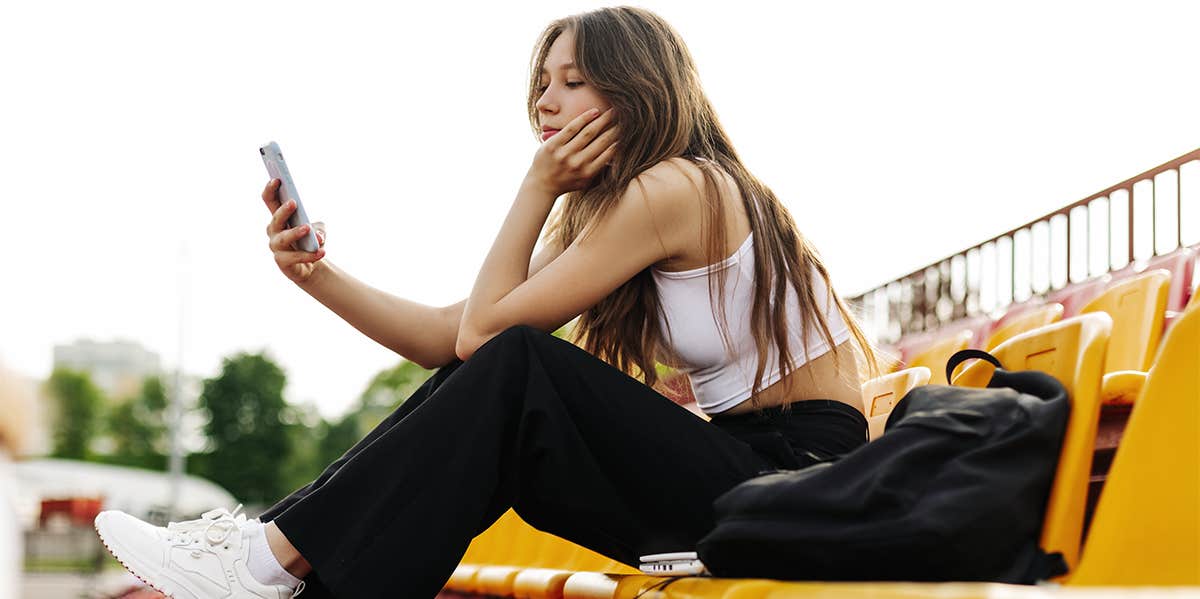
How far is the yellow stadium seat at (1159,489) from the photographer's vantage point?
143cm

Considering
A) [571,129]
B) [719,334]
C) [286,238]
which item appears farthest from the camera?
[286,238]

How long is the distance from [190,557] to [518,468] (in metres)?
0.55

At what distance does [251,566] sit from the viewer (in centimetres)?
201

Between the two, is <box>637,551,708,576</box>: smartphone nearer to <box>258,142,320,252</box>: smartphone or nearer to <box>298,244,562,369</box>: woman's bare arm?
<box>298,244,562,369</box>: woman's bare arm

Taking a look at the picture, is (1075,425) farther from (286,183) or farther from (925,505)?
(286,183)

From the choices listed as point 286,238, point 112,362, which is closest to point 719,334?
point 286,238

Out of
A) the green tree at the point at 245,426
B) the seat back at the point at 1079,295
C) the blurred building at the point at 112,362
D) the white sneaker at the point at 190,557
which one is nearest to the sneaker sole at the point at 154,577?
the white sneaker at the point at 190,557

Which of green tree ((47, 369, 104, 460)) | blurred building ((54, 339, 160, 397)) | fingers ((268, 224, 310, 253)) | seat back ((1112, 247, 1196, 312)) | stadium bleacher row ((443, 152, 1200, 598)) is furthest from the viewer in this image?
blurred building ((54, 339, 160, 397))

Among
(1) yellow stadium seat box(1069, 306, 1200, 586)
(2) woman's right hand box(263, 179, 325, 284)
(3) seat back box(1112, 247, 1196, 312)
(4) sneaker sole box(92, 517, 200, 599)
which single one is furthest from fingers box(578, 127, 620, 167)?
(3) seat back box(1112, 247, 1196, 312)

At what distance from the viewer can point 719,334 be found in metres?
2.25

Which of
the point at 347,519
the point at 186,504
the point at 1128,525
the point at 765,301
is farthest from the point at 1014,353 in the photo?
the point at 186,504

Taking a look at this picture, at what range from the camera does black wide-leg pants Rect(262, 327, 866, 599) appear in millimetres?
1985

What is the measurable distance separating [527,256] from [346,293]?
0.60m

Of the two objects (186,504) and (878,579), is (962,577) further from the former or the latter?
(186,504)
